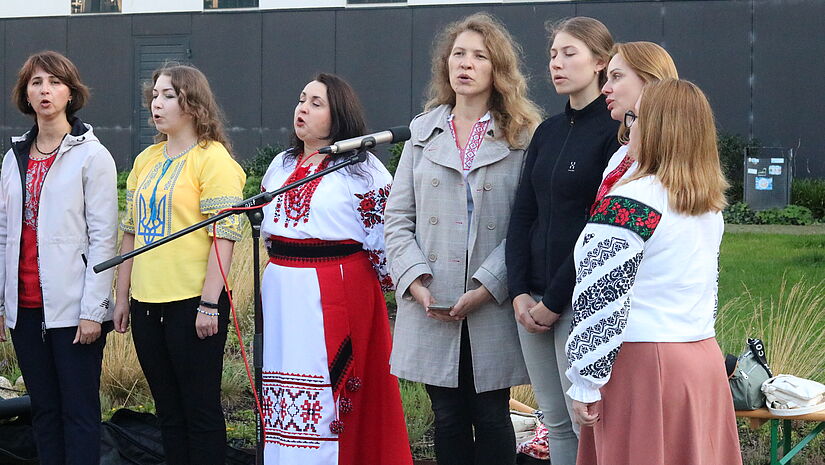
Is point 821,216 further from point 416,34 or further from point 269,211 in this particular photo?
point 269,211

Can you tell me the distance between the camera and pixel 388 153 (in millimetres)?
17828

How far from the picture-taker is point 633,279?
3.26m

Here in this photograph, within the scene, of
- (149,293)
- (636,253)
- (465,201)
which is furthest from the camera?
(149,293)

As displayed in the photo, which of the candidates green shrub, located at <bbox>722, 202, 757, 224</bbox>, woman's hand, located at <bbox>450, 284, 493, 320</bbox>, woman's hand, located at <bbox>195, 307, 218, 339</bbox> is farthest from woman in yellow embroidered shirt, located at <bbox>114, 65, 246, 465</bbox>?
green shrub, located at <bbox>722, 202, 757, 224</bbox>

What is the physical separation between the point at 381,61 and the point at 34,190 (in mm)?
14500

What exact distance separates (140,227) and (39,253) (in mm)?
475

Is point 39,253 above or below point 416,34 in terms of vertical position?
below

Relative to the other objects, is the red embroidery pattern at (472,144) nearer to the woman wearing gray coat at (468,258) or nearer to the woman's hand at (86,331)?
the woman wearing gray coat at (468,258)

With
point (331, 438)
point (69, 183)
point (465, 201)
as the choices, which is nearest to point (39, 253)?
point (69, 183)

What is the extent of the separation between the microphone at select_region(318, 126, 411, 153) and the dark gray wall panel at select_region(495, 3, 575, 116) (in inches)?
547

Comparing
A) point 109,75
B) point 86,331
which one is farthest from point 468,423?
Result: point 109,75

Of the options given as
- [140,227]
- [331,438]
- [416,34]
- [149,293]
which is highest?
[416,34]

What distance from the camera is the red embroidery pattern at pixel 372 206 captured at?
185 inches

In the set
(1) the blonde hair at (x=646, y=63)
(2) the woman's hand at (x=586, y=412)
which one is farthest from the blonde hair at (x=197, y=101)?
(2) the woman's hand at (x=586, y=412)
